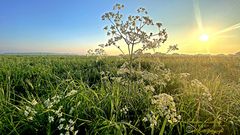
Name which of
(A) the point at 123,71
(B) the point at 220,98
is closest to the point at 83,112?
(A) the point at 123,71

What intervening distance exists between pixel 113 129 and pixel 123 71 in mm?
1322

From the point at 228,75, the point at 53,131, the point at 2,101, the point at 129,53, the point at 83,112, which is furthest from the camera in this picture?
the point at 228,75

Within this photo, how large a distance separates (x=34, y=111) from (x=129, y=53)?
69.0 inches

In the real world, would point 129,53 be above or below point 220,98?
above

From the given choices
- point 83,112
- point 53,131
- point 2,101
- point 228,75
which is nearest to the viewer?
point 53,131

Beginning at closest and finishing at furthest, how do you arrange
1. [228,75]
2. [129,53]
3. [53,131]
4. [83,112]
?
1. [53,131]
2. [83,112]
3. [129,53]
4. [228,75]

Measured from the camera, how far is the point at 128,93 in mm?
4156

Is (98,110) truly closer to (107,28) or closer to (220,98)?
(107,28)

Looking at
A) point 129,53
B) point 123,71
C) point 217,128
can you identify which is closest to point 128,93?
point 123,71

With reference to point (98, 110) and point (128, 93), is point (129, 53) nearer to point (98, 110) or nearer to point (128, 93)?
point (128, 93)

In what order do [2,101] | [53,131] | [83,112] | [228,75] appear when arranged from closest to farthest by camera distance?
1. [53,131]
2. [83,112]
3. [2,101]
4. [228,75]

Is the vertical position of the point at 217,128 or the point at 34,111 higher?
the point at 34,111

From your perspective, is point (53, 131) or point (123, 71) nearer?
point (53, 131)

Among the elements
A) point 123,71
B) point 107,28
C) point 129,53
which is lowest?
point 123,71
